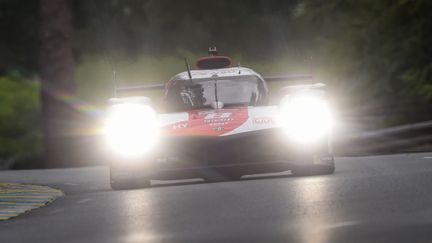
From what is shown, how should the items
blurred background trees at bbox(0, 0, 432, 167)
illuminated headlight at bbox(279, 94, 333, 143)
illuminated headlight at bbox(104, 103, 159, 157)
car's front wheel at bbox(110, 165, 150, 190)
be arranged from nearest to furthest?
illuminated headlight at bbox(279, 94, 333, 143) → illuminated headlight at bbox(104, 103, 159, 157) → car's front wheel at bbox(110, 165, 150, 190) → blurred background trees at bbox(0, 0, 432, 167)

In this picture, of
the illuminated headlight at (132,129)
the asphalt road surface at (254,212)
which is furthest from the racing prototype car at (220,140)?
the asphalt road surface at (254,212)

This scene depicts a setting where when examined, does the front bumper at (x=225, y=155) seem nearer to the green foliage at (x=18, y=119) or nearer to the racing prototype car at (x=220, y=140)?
the racing prototype car at (x=220, y=140)

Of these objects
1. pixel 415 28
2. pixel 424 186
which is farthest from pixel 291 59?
pixel 424 186

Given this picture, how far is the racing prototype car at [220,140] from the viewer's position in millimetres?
13562

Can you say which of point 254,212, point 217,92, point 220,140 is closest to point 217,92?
point 217,92

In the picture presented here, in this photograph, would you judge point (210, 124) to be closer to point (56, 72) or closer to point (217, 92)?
point (217, 92)

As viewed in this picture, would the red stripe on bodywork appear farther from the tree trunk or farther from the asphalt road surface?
the tree trunk

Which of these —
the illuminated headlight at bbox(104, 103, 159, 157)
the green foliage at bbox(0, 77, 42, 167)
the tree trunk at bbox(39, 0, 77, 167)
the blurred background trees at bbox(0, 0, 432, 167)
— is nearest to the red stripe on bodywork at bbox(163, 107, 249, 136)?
the illuminated headlight at bbox(104, 103, 159, 157)

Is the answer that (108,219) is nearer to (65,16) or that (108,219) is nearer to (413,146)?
(413,146)

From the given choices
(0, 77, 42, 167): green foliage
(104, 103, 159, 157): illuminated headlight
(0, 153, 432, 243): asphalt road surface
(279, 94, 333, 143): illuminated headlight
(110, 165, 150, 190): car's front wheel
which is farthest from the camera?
(0, 77, 42, 167): green foliage

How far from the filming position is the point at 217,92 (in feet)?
50.0

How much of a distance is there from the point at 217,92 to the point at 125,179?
1.85 m

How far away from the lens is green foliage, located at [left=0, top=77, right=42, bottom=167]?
A: 4350 cm

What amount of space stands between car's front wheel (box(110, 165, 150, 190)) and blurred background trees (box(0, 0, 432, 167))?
281 centimetres
